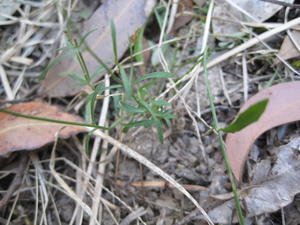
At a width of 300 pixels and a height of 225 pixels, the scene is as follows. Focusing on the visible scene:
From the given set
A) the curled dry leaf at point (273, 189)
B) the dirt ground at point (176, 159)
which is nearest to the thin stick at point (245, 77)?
the dirt ground at point (176, 159)

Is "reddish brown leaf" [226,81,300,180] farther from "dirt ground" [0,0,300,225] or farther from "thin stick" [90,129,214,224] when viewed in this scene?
"thin stick" [90,129,214,224]

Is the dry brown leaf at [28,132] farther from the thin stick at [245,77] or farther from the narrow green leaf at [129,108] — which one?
the thin stick at [245,77]

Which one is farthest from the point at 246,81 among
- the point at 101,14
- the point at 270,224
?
the point at 101,14

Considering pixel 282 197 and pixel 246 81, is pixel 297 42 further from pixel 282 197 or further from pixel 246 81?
pixel 282 197

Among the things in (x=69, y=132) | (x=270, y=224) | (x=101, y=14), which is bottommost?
(x=270, y=224)

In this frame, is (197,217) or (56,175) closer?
(197,217)

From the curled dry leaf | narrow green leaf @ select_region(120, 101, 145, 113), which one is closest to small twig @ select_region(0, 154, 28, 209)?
narrow green leaf @ select_region(120, 101, 145, 113)

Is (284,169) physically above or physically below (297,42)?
below
